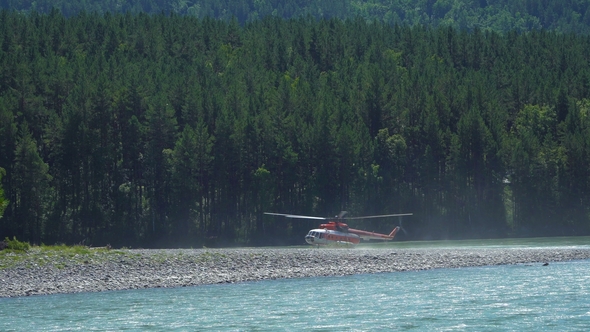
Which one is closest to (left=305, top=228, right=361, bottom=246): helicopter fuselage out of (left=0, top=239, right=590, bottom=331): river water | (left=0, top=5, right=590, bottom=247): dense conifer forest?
(left=0, top=239, right=590, bottom=331): river water

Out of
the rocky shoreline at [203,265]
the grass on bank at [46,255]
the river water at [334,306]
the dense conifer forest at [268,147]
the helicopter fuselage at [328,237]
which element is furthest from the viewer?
the dense conifer forest at [268,147]

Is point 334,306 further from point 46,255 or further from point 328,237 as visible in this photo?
point 328,237

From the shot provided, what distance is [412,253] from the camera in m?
56.9

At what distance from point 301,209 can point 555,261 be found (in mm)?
39437

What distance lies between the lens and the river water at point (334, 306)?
32.8m

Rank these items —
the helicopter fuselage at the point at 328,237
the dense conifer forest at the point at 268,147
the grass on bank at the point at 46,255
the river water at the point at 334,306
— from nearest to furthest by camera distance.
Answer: the river water at the point at 334,306, the grass on bank at the point at 46,255, the helicopter fuselage at the point at 328,237, the dense conifer forest at the point at 268,147

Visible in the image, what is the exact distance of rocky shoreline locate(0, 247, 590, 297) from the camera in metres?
44.2

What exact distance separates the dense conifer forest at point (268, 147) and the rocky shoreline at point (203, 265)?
97.6ft

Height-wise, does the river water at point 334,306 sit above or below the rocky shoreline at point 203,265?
below

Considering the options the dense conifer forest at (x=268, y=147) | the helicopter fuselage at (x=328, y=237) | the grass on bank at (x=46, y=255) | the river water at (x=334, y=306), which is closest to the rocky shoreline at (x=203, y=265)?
the grass on bank at (x=46, y=255)

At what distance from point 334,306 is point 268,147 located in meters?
54.7

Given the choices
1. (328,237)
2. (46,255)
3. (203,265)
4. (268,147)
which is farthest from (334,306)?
(268,147)

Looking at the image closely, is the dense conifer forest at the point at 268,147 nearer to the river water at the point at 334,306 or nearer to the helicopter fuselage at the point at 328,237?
the helicopter fuselage at the point at 328,237

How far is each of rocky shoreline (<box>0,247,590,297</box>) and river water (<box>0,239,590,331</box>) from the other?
190cm
